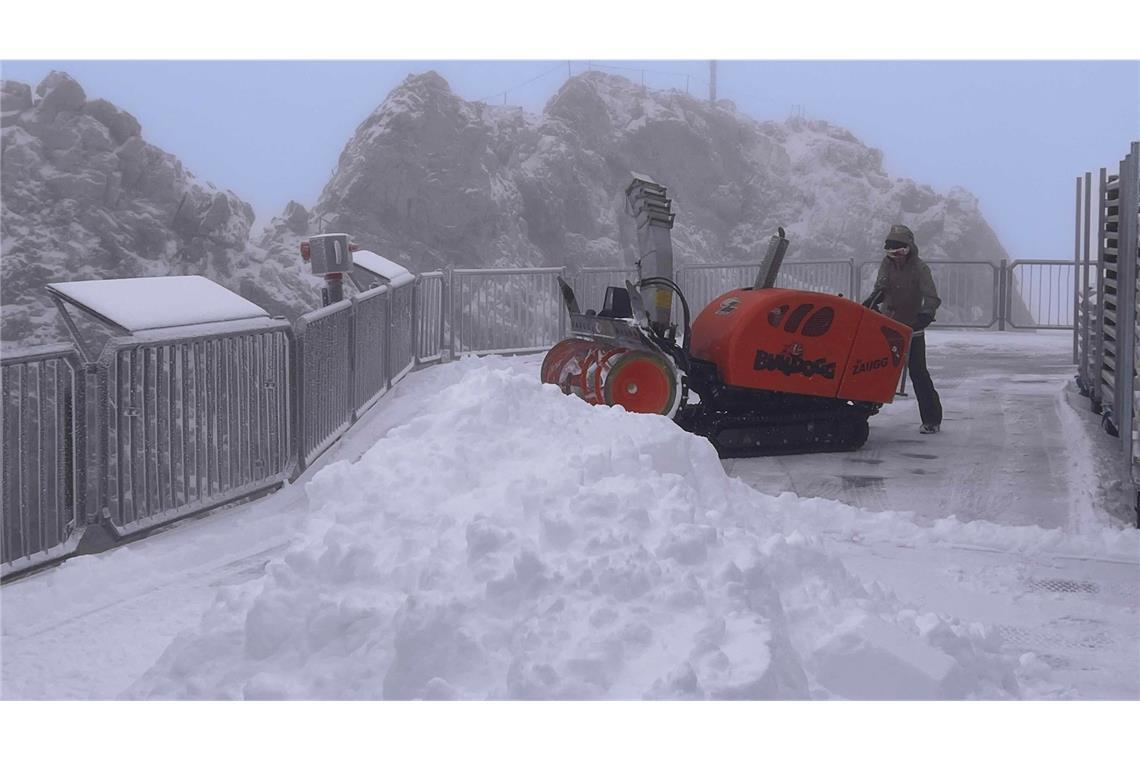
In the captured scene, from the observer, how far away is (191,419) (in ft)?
22.6

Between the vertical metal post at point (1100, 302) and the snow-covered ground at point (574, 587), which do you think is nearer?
the snow-covered ground at point (574, 587)

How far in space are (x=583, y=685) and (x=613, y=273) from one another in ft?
43.8

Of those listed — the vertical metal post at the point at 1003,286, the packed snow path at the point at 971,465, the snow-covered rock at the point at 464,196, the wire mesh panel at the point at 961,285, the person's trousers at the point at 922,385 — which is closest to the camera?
the packed snow path at the point at 971,465

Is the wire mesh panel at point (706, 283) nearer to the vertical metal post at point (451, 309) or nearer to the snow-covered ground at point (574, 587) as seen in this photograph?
the vertical metal post at point (451, 309)

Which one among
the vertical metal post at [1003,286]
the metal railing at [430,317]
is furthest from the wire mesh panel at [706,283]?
the metal railing at [430,317]

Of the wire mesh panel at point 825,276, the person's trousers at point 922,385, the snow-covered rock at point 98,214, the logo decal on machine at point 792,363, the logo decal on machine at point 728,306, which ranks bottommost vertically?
the person's trousers at point 922,385

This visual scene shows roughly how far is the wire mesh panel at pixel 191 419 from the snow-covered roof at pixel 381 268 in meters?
4.12

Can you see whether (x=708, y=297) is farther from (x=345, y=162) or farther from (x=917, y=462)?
(x=345, y=162)

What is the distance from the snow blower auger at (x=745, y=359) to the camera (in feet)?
29.3

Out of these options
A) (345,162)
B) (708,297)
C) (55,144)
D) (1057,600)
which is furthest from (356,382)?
(345,162)

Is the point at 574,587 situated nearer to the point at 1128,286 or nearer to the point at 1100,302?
the point at 1128,286

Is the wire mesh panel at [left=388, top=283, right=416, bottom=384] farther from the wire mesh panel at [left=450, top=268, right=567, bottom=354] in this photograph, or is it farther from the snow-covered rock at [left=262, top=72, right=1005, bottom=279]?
the snow-covered rock at [left=262, top=72, right=1005, bottom=279]

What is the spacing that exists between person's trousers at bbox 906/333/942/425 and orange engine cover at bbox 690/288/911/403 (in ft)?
2.84

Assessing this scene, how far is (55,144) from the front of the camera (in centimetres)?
4741
